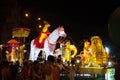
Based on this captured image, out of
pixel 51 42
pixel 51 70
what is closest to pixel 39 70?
pixel 51 70

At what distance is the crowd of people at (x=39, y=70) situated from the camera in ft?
29.0

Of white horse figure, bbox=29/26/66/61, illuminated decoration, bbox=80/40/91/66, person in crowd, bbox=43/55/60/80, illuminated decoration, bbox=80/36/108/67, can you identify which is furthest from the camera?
white horse figure, bbox=29/26/66/61

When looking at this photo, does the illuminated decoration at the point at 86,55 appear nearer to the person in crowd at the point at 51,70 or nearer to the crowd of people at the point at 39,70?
the crowd of people at the point at 39,70

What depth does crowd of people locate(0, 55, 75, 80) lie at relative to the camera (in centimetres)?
885

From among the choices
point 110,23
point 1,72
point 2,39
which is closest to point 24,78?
point 1,72

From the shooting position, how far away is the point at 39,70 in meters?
10.6

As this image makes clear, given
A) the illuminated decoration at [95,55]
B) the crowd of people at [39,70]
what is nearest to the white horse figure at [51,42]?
the illuminated decoration at [95,55]

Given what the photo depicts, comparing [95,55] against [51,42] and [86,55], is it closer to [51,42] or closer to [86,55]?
[86,55]

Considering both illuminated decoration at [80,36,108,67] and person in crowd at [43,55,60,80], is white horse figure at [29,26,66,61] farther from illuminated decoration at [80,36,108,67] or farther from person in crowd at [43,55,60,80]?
person in crowd at [43,55,60,80]

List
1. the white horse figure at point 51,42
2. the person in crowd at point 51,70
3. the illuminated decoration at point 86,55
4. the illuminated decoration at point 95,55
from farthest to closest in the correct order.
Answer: the white horse figure at point 51,42 < the illuminated decoration at point 86,55 < the illuminated decoration at point 95,55 < the person in crowd at point 51,70

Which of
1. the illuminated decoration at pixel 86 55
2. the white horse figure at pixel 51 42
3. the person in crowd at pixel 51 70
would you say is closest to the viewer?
the person in crowd at pixel 51 70

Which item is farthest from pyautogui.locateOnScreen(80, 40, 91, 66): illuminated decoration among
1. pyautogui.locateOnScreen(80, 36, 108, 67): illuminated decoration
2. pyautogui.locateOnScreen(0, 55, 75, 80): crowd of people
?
pyautogui.locateOnScreen(0, 55, 75, 80): crowd of people

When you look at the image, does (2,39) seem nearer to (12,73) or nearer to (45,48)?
(45,48)

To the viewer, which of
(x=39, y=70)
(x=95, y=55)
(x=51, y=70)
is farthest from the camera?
(x=95, y=55)
